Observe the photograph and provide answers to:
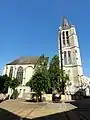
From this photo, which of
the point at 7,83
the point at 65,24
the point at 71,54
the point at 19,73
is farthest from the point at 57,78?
the point at 65,24

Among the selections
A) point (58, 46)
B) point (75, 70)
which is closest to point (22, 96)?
point (75, 70)

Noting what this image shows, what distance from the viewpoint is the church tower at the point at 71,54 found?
47453mm

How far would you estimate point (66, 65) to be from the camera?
50781 millimetres

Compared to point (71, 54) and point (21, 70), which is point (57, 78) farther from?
point (21, 70)

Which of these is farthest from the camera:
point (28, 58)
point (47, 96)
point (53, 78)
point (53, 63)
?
point (28, 58)

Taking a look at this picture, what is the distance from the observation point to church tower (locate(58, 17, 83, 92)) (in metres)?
47.5

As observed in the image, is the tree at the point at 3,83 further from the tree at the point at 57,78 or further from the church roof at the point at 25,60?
the tree at the point at 57,78

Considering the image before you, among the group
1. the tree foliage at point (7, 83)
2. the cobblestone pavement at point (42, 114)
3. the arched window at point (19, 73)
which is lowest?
the cobblestone pavement at point (42, 114)

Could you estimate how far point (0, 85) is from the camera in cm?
5044

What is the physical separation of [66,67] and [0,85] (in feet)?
81.6

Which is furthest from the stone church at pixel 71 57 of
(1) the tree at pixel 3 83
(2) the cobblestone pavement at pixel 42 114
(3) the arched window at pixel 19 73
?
(2) the cobblestone pavement at pixel 42 114

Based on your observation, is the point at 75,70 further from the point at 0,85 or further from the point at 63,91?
the point at 0,85

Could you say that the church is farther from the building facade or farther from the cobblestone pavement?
the cobblestone pavement

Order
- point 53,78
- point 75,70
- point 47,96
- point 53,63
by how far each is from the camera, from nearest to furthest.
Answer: point 47,96 → point 53,78 → point 75,70 → point 53,63
